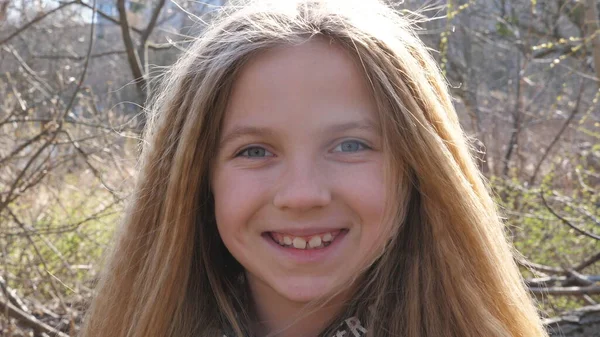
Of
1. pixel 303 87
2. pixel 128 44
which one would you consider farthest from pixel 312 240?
pixel 128 44

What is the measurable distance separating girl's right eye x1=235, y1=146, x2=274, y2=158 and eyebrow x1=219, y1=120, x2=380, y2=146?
3 cm

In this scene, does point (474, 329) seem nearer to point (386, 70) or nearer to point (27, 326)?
point (386, 70)

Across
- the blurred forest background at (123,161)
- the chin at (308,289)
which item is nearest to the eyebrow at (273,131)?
the chin at (308,289)

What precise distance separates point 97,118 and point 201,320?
2355mm

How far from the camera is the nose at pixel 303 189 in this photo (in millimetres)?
1489

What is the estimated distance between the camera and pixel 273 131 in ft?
5.09

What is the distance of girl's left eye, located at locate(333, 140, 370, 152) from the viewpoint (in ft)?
5.08

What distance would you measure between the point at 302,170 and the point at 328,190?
0.07m

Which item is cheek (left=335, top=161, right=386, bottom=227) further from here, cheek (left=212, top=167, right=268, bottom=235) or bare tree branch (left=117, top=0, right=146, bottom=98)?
bare tree branch (left=117, top=0, right=146, bottom=98)

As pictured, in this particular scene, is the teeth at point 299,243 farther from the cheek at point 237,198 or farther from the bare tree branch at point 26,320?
the bare tree branch at point 26,320

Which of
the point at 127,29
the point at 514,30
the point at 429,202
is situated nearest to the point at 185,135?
the point at 429,202

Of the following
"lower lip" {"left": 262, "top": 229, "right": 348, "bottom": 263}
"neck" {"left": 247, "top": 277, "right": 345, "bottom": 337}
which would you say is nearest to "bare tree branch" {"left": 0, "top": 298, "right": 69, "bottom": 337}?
"neck" {"left": 247, "top": 277, "right": 345, "bottom": 337}

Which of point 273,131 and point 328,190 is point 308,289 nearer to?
point 328,190

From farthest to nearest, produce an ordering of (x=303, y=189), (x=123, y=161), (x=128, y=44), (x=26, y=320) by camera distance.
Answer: (x=123, y=161) < (x=128, y=44) < (x=26, y=320) < (x=303, y=189)
